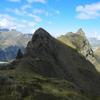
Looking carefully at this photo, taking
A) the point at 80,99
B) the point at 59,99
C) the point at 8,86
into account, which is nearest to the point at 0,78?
the point at 8,86

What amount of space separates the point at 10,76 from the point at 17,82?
12.1 m

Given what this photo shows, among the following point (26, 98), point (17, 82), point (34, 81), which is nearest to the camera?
point (26, 98)

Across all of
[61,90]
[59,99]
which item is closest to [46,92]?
[59,99]

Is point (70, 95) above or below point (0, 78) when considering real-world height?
below

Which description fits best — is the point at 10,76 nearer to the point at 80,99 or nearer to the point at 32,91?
the point at 32,91

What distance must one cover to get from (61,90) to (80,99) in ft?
43.7

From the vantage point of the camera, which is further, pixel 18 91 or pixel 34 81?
pixel 34 81

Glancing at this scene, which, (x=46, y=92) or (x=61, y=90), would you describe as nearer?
(x=46, y=92)

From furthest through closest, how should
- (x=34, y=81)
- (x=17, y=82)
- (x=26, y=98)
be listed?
(x=34, y=81) → (x=17, y=82) → (x=26, y=98)

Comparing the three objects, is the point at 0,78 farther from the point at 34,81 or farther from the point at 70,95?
the point at 70,95

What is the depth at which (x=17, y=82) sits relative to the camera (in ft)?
592

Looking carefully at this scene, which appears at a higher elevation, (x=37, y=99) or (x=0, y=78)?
(x=0, y=78)

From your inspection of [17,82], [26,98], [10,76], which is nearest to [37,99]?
[26,98]

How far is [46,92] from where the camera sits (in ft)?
589
